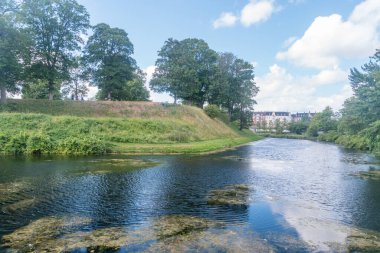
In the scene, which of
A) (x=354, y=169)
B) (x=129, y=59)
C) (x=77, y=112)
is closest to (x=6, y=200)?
(x=354, y=169)

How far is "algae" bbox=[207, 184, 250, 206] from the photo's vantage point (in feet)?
68.4

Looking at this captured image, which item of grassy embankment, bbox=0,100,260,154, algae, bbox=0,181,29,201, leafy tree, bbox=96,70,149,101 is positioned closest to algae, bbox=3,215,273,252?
algae, bbox=0,181,29,201

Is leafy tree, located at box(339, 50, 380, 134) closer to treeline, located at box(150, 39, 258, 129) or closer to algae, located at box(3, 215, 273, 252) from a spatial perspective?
algae, located at box(3, 215, 273, 252)

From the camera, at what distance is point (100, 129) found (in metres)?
53.8

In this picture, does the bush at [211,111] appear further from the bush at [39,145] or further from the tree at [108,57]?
the bush at [39,145]

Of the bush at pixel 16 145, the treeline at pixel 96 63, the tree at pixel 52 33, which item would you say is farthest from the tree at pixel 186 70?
the bush at pixel 16 145

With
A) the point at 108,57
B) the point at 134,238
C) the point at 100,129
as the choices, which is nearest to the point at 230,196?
the point at 134,238

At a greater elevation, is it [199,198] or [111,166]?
[111,166]

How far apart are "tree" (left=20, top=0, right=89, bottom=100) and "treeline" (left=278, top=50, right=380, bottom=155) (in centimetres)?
5495

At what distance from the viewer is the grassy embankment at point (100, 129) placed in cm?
4425

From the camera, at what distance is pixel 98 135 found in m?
49.5

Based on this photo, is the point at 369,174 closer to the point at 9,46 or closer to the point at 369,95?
the point at 369,95

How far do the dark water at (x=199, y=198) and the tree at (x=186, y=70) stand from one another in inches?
2006

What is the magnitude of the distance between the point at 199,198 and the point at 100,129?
36211 millimetres
